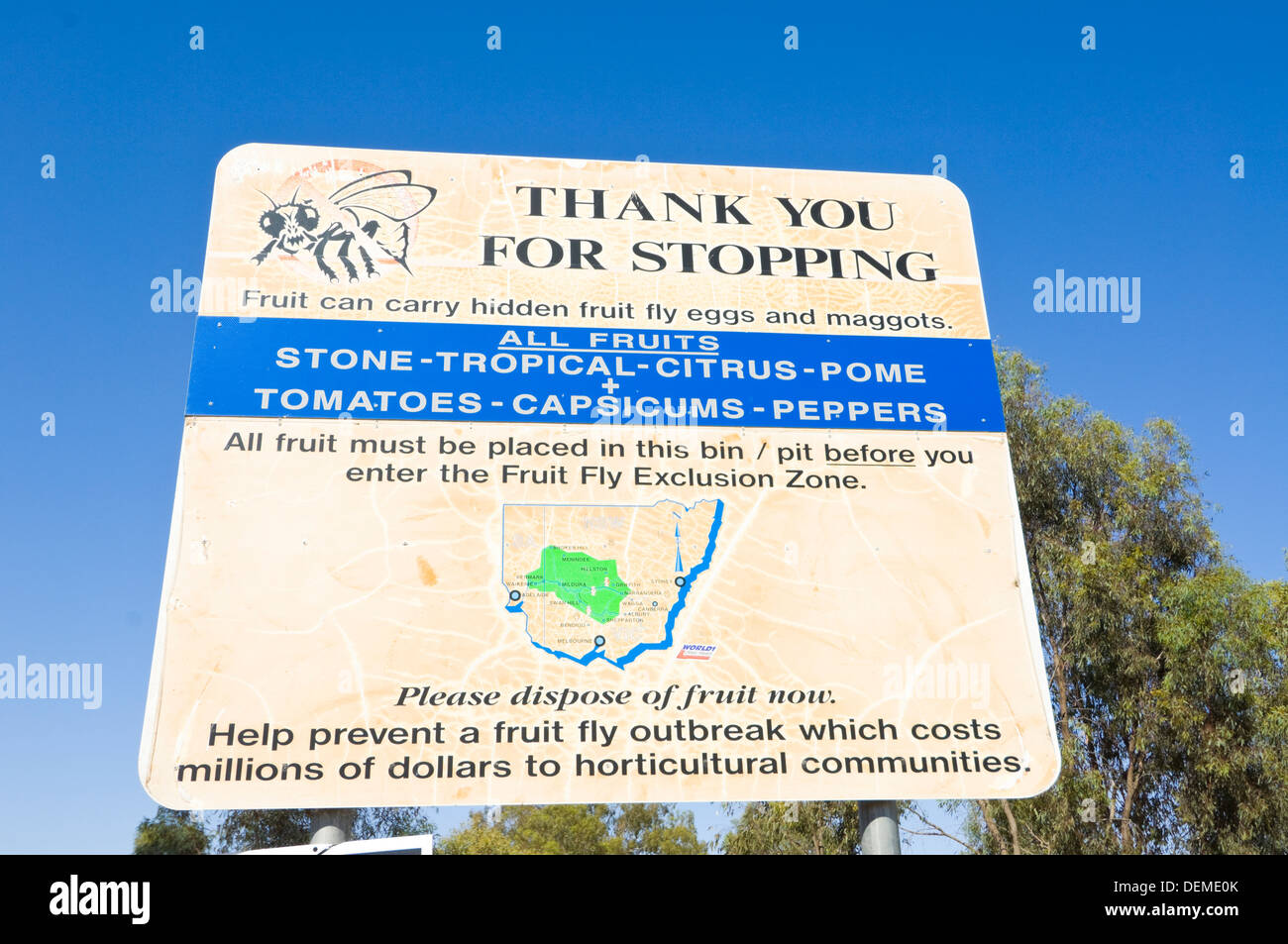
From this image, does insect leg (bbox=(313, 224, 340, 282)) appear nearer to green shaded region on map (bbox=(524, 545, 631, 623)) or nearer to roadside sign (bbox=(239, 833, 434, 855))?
green shaded region on map (bbox=(524, 545, 631, 623))

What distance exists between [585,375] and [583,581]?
3.44 ft

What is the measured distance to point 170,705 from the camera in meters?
4.10

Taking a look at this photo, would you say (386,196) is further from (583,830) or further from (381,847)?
(583,830)

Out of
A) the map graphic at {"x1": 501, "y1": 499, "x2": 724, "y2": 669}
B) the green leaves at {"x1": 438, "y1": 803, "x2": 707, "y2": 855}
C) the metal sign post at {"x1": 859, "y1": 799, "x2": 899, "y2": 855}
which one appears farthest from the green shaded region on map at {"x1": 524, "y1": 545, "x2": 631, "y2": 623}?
the green leaves at {"x1": 438, "y1": 803, "x2": 707, "y2": 855}

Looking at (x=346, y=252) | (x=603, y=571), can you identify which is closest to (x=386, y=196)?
(x=346, y=252)

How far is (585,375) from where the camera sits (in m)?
4.92

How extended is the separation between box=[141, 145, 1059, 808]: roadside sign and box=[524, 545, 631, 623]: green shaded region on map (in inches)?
0.5

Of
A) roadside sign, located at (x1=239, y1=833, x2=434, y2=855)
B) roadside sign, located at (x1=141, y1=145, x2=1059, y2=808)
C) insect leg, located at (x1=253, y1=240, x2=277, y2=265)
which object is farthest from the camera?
insect leg, located at (x1=253, y1=240, x2=277, y2=265)

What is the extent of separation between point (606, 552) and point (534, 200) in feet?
6.71

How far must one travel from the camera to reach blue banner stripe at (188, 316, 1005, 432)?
470 centimetres
